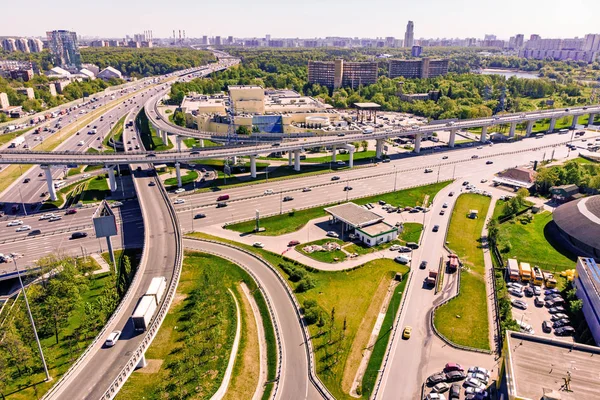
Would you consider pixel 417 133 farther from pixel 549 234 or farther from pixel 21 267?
pixel 21 267

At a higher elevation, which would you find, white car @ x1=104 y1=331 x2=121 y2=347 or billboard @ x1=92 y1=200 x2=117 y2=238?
billboard @ x1=92 y1=200 x2=117 y2=238

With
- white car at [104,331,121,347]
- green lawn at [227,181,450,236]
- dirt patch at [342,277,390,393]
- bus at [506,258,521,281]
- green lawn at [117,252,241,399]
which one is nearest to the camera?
white car at [104,331,121,347]

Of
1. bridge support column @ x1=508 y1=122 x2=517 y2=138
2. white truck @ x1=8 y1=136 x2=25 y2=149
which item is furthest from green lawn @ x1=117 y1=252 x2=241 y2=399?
bridge support column @ x1=508 y1=122 x2=517 y2=138

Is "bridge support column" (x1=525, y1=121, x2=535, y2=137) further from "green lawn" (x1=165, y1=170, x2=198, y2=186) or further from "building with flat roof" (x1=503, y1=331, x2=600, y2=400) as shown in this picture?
"building with flat roof" (x1=503, y1=331, x2=600, y2=400)

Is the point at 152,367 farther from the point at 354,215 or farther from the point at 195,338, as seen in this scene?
the point at 354,215

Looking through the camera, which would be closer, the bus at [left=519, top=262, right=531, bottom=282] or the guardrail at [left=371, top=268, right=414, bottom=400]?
the guardrail at [left=371, top=268, right=414, bottom=400]

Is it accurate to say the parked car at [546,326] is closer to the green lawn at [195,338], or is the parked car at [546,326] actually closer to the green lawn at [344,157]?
the green lawn at [195,338]

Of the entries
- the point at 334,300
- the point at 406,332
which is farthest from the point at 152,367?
the point at 406,332

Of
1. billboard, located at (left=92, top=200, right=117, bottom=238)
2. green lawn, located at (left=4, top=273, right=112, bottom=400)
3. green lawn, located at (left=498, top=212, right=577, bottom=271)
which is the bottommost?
green lawn, located at (left=4, top=273, right=112, bottom=400)
